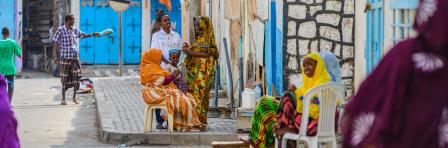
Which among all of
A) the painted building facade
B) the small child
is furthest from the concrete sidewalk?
the painted building facade

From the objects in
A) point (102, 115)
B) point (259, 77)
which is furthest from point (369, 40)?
point (102, 115)

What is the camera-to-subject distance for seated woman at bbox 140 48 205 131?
11.8 metres

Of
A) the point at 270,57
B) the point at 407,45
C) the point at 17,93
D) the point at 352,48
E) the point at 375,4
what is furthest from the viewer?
the point at 17,93

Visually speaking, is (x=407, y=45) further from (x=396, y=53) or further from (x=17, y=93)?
(x=17, y=93)

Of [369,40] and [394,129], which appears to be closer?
[394,129]

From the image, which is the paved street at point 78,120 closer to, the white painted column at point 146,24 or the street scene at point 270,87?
the street scene at point 270,87

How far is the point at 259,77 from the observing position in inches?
578

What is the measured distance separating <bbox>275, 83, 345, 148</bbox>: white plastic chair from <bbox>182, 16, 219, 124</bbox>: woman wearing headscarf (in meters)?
4.50

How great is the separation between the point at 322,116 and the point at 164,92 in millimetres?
3848

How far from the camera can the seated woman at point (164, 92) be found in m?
11.8

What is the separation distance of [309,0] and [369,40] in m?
2.54

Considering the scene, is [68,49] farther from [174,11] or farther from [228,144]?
[174,11]

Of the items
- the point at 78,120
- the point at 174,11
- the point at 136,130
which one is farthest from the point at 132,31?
the point at 136,130

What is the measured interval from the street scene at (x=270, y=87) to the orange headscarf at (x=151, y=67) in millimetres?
13
